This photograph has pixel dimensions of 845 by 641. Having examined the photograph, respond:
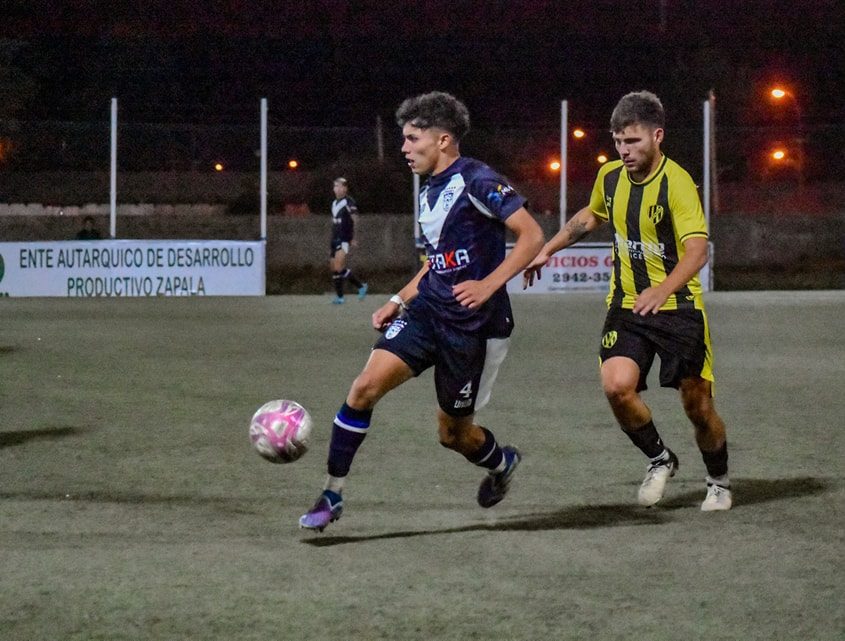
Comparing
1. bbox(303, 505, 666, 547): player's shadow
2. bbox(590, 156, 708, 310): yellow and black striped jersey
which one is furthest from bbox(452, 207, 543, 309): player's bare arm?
bbox(303, 505, 666, 547): player's shadow

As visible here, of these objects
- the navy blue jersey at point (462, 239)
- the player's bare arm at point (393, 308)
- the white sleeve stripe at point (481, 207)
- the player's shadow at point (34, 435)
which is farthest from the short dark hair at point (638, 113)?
the player's shadow at point (34, 435)

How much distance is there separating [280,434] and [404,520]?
69 cm

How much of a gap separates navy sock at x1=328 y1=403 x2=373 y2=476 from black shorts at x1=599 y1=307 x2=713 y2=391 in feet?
4.17

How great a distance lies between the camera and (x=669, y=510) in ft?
20.4

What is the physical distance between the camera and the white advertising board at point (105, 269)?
24.3m

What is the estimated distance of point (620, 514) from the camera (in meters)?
6.11

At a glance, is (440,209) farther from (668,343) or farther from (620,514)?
(620,514)

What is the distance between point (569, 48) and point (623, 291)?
5366 centimetres

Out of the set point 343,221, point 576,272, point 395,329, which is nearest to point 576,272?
point 576,272

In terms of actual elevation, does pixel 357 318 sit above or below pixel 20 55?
below

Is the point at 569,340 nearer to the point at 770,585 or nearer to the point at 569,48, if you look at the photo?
the point at 770,585

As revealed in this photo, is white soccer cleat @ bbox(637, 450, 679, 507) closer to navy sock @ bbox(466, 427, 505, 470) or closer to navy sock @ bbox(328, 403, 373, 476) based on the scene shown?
navy sock @ bbox(466, 427, 505, 470)

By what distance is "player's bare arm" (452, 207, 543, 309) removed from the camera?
5.44 meters

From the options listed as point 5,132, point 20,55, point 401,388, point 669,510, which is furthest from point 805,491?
point 20,55
